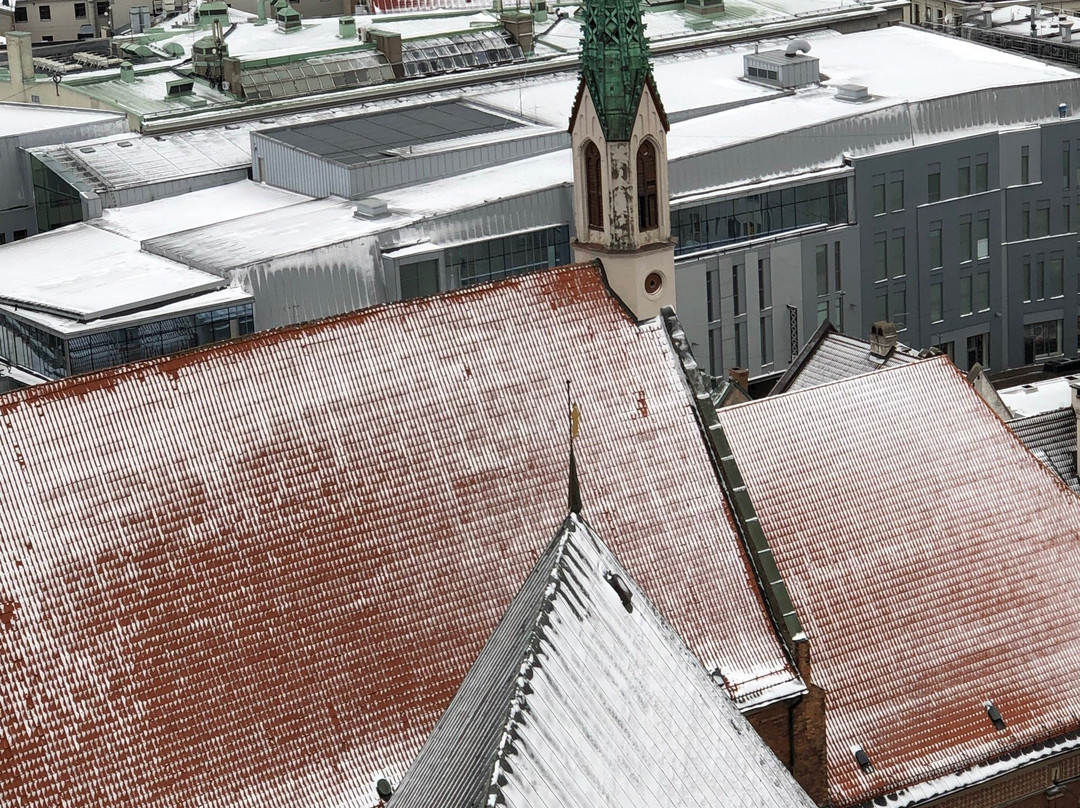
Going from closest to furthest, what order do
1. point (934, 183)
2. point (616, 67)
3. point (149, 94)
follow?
1. point (616, 67)
2. point (934, 183)
3. point (149, 94)

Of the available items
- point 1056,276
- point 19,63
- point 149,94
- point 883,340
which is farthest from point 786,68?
point 883,340

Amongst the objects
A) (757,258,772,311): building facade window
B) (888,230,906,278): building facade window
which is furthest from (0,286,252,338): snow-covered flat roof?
(888,230,906,278): building facade window

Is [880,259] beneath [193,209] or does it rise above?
beneath

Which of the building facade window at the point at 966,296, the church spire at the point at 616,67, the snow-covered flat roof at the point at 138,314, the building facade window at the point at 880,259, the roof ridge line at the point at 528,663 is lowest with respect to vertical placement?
the building facade window at the point at 966,296

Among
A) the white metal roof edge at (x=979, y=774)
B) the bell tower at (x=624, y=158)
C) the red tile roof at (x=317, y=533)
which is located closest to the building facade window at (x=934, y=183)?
the bell tower at (x=624, y=158)

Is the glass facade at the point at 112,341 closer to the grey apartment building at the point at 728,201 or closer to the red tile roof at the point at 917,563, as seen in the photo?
the grey apartment building at the point at 728,201

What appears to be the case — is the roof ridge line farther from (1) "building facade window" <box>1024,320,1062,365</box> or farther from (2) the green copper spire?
(1) "building facade window" <box>1024,320,1062,365</box>

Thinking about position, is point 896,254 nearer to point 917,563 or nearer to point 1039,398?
point 1039,398
